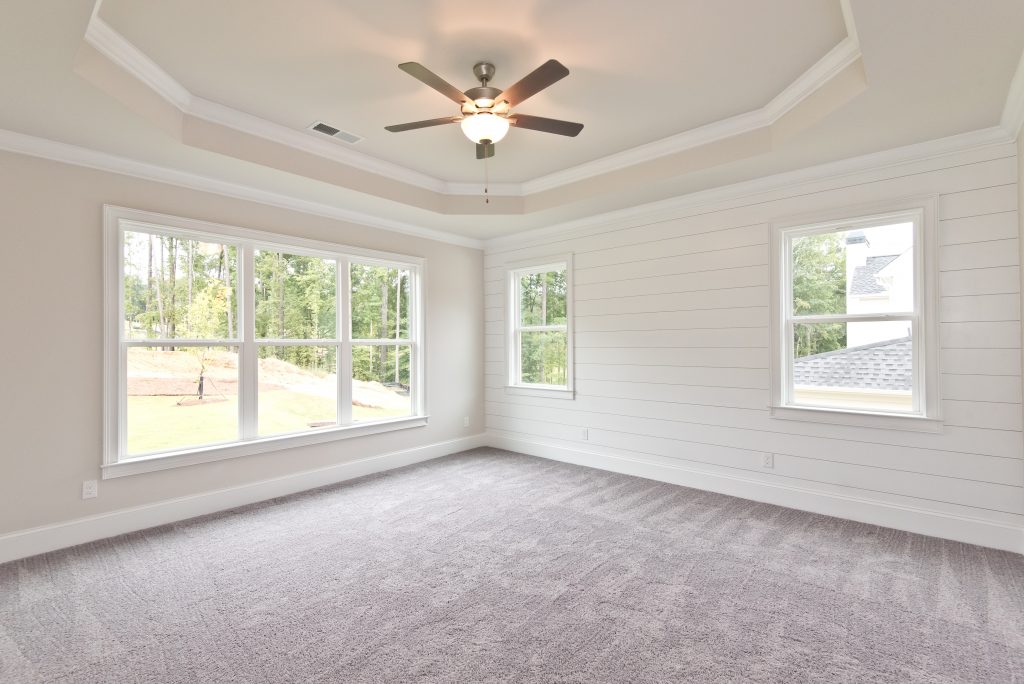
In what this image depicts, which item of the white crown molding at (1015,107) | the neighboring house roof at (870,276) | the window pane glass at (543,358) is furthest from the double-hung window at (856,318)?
the window pane glass at (543,358)

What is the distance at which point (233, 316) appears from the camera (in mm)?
4043

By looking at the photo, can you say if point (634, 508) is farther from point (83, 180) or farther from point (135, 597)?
point (83, 180)

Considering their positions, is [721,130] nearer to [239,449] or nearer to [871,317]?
[871,317]

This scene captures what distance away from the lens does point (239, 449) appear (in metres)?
3.96

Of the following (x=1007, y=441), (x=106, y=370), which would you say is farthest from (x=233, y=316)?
(x=1007, y=441)

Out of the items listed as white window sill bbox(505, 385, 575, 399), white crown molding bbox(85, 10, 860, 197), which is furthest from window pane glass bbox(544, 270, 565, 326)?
white crown molding bbox(85, 10, 860, 197)

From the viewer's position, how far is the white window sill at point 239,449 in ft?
11.2

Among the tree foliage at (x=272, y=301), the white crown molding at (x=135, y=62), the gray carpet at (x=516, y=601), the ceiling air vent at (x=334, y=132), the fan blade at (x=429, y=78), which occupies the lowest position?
the gray carpet at (x=516, y=601)

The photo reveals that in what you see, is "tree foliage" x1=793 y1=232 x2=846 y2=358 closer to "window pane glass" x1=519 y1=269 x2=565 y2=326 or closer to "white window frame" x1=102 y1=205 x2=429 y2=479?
"window pane glass" x1=519 y1=269 x2=565 y2=326

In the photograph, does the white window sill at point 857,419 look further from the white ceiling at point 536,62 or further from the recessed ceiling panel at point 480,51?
the recessed ceiling panel at point 480,51

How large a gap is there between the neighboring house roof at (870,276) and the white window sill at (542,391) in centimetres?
274

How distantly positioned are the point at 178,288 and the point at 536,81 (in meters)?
3.20

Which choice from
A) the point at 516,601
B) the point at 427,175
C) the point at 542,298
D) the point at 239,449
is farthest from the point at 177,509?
the point at 542,298

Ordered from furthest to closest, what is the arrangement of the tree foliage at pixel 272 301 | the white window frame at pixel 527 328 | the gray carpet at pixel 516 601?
the white window frame at pixel 527 328
the tree foliage at pixel 272 301
the gray carpet at pixel 516 601
